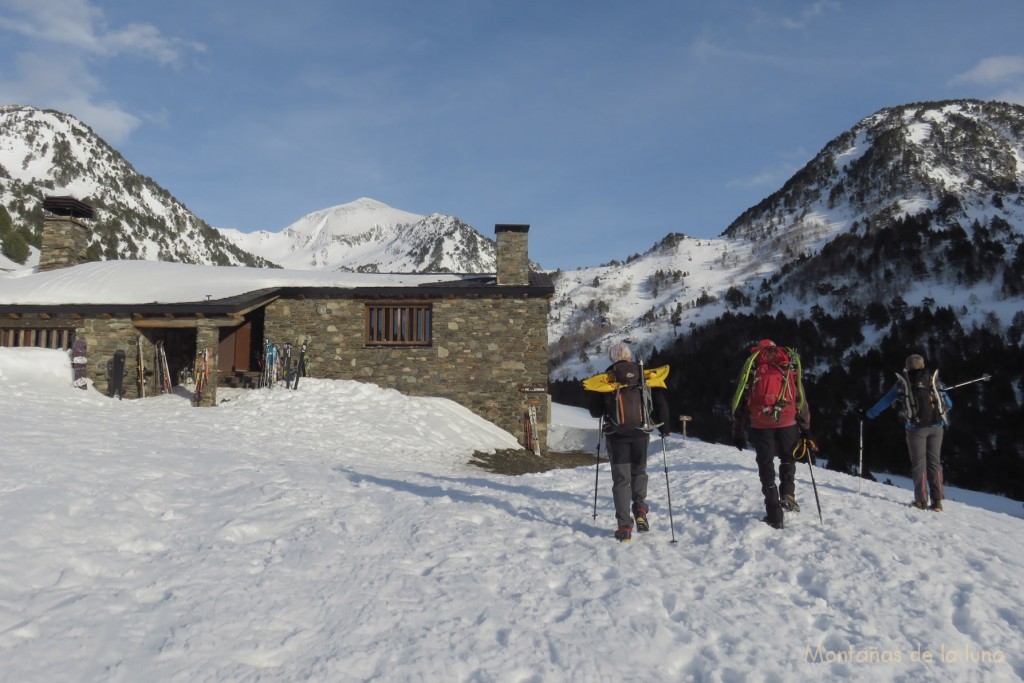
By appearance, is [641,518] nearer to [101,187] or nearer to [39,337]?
[39,337]

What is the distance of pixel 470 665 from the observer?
12.0ft

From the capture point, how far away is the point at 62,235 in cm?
2164

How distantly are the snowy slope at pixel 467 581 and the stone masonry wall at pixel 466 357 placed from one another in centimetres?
889

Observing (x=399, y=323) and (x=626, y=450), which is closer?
(x=626, y=450)

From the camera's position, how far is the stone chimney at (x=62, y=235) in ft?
69.5

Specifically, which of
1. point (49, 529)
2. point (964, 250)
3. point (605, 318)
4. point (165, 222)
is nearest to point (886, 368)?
point (964, 250)

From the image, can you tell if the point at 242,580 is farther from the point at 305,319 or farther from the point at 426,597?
the point at 305,319

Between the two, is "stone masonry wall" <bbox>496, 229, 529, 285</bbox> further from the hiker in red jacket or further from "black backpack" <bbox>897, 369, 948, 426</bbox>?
the hiker in red jacket

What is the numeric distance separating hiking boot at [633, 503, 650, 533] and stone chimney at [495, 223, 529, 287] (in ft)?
40.9

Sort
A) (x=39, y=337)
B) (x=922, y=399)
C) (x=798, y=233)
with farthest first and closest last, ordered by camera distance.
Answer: (x=798, y=233) → (x=39, y=337) → (x=922, y=399)

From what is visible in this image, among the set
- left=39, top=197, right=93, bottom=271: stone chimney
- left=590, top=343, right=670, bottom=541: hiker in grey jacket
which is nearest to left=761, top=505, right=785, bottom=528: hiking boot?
left=590, top=343, right=670, bottom=541: hiker in grey jacket

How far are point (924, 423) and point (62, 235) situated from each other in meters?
26.5

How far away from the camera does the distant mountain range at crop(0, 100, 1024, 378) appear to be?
5734 centimetres

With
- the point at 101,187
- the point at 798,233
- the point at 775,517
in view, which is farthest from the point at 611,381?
the point at 101,187
